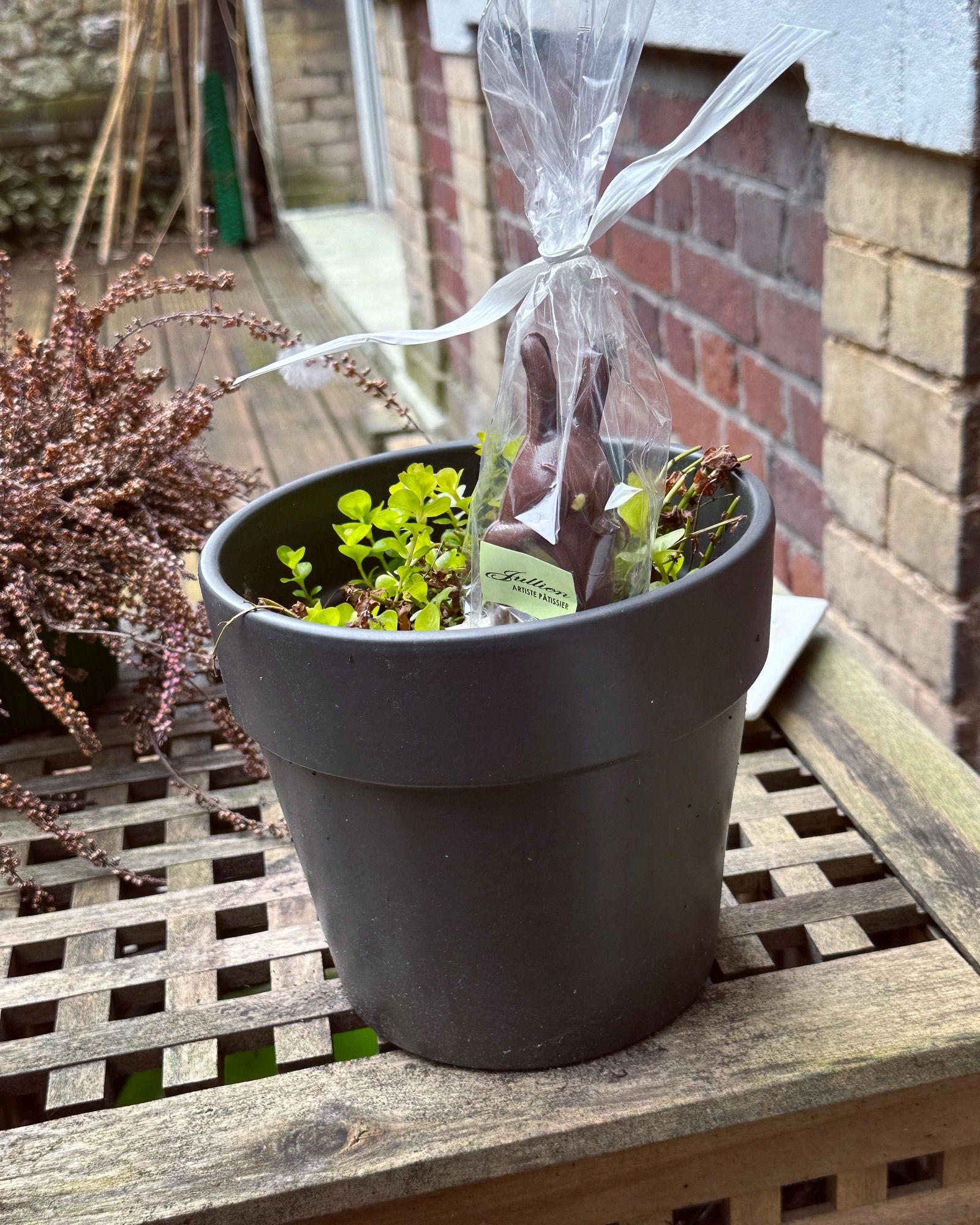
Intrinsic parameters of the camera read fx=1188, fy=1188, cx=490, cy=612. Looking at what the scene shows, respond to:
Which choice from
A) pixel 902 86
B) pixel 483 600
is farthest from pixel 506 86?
pixel 902 86

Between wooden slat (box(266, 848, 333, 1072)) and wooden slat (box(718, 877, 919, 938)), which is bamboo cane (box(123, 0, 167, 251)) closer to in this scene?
wooden slat (box(266, 848, 333, 1072))

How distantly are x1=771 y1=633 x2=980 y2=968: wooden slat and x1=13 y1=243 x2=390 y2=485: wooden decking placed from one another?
55.0 inches

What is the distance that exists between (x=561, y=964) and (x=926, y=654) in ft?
2.14

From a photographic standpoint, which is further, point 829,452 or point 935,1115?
point 829,452

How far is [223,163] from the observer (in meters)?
5.88

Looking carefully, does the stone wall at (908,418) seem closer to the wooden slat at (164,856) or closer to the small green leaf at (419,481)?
the small green leaf at (419,481)

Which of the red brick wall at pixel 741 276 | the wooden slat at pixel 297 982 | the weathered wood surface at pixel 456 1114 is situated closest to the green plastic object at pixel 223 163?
the red brick wall at pixel 741 276

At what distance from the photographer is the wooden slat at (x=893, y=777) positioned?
0.84 metres

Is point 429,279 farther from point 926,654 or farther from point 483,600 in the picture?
point 483,600

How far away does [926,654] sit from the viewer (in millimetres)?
1188

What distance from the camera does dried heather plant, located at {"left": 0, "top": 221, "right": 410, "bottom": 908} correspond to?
1.00 metres

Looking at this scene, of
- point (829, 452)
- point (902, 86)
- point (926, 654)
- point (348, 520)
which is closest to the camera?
point (348, 520)

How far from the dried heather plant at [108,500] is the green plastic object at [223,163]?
5.04 metres

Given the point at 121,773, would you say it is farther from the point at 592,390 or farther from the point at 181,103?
the point at 181,103
